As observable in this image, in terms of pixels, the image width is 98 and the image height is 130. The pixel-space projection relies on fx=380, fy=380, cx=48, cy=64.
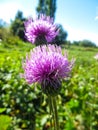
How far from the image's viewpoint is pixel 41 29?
3.36 meters

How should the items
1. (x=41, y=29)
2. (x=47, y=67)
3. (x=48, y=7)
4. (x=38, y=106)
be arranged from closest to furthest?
1. (x=47, y=67)
2. (x=41, y=29)
3. (x=38, y=106)
4. (x=48, y=7)

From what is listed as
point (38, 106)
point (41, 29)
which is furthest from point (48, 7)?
point (41, 29)

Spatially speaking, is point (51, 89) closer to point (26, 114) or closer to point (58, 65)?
point (58, 65)

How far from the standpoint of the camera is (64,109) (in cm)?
541

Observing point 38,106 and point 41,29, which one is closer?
point 41,29

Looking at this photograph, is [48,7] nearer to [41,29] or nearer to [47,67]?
[41,29]

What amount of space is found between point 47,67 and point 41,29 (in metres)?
1.28

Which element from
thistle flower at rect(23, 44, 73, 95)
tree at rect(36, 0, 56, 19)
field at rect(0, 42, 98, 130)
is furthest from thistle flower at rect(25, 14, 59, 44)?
tree at rect(36, 0, 56, 19)

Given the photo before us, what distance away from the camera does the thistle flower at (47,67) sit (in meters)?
2.07

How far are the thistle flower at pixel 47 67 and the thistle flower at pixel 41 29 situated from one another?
1.07 metres

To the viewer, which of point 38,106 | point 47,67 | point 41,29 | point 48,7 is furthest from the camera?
point 48,7

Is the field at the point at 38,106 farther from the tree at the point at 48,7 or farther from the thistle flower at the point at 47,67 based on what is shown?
the tree at the point at 48,7

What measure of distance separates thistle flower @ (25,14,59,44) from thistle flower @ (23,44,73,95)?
1073 mm

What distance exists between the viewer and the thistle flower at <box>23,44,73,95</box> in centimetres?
207
